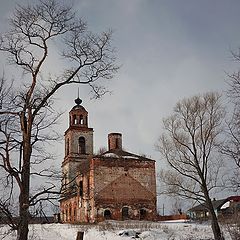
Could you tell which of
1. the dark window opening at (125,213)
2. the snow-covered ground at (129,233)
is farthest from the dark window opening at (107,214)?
the snow-covered ground at (129,233)

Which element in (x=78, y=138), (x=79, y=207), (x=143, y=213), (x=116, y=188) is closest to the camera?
(x=116, y=188)

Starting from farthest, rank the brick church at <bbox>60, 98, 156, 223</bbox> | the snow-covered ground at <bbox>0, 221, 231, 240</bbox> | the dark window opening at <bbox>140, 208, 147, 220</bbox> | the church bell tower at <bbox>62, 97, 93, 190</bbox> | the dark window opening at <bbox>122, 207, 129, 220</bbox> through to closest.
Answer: the church bell tower at <bbox>62, 97, 93, 190</bbox>
the dark window opening at <bbox>140, 208, 147, 220</bbox>
the dark window opening at <bbox>122, 207, 129, 220</bbox>
the brick church at <bbox>60, 98, 156, 223</bbox>
the snow-covered ground at <bbox>0, 221, 231, 240</bbox>

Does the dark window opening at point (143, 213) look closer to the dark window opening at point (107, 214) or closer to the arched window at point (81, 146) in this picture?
the dark window opening at point (107, 214)

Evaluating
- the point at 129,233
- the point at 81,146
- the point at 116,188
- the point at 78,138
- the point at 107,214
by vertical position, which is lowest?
the point at 129,233

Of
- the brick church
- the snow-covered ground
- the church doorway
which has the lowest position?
the snow-covered ground

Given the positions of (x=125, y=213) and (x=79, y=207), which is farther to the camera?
(x=79, y=207)

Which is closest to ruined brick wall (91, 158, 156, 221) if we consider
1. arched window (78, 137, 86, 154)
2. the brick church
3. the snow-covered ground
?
the brick church

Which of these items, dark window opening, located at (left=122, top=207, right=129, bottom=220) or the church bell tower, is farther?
the church bell tower

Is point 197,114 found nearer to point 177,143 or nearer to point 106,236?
point 177,143

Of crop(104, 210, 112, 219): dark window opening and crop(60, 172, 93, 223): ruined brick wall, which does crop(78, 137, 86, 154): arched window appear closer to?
crop(60, 172, 93, 223): ruined brick wall

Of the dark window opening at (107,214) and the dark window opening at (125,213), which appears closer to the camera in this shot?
the dark window opening at (107,214)

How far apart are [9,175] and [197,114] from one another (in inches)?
588

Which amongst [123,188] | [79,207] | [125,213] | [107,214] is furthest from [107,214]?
[79,207]

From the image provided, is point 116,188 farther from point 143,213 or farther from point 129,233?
point 129,233
